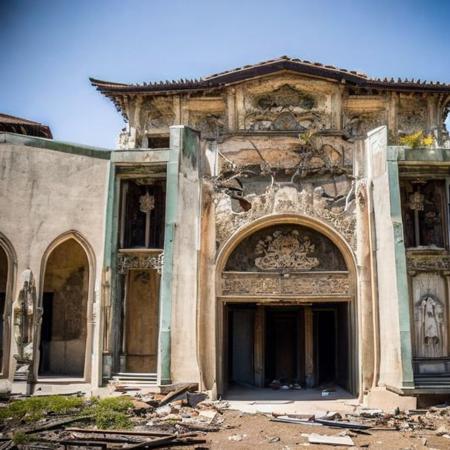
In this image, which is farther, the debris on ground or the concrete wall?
the concrete wall

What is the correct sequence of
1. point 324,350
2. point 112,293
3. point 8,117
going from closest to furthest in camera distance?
point 112,293 < point 324,350 < point 8,117

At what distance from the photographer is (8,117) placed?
23.4 metres

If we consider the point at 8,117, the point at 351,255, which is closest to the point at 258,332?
the point at 351,255

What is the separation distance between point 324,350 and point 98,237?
8585 mm

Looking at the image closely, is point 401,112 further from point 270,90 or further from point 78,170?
point 78,170

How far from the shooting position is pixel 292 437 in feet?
32.4

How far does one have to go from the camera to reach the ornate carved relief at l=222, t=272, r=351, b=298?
14.8m

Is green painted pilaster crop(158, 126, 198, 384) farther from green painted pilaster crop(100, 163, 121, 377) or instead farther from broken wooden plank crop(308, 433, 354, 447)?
broken wooden plank crop(308, 433, 354, 447)

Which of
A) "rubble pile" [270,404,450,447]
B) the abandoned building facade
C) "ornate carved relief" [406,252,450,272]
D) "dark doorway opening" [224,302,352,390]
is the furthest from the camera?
"dark doorway opening" [224,302,352,390]

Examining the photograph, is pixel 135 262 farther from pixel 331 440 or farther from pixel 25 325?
pixel 331 440

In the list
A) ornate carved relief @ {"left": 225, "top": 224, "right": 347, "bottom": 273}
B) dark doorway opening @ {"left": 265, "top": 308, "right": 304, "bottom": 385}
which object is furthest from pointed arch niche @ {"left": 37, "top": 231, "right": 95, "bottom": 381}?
dark doorway opening @ {"left": 265, "top": 308, "right": 304, "bottom": 385}

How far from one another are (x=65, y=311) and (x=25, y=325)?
9.94 feet

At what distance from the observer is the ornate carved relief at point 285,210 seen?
584 inches

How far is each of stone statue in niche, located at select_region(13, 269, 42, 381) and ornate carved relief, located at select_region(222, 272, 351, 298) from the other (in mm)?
4954
